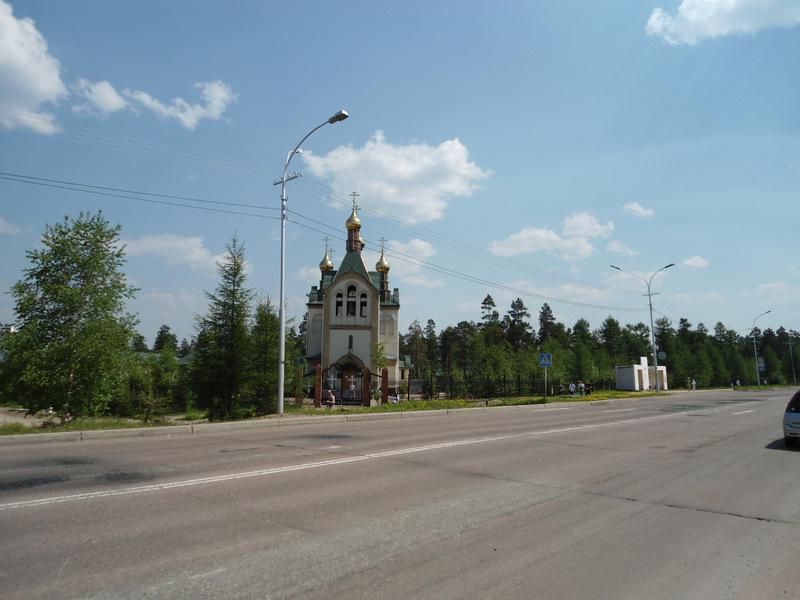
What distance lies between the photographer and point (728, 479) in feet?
29.5

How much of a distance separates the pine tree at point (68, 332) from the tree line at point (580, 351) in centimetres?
3867

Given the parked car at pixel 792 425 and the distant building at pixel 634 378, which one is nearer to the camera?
the parked car at pixel 792 425

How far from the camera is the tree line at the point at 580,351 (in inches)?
2421

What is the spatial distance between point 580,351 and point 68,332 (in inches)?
2220

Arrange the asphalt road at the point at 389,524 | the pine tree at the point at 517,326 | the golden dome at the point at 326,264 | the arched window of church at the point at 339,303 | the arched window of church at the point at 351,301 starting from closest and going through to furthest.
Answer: the asphalt road at the point at 389,524
the arched window of church at the point at 339,303
the arched window of church at the point at 351,301
the golden dome at the point at 326,264
the pine tree at the point at 517,326

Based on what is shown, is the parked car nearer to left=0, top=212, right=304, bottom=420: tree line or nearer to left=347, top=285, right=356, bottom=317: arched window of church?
left=0, top=212, right=304, bottom=420: tree line

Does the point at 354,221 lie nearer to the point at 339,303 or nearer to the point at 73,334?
the point at 339,303

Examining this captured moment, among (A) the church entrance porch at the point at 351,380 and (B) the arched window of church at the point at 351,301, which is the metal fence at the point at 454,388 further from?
(B) the arched window of church at the point at 351,301

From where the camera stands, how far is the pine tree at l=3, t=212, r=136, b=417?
16.6 m

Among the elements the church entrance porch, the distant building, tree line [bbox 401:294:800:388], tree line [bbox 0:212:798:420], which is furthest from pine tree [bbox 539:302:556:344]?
tree line [bbox 0:212:798:420]

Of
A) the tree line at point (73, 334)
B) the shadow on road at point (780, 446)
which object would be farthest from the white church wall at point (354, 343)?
the shadow on road at point (780, 446)

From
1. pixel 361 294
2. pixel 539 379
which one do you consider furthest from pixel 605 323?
pixel 361 294

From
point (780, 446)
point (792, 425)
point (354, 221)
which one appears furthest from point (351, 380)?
point (792, 425)

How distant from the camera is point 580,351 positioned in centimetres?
6278
